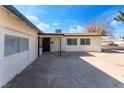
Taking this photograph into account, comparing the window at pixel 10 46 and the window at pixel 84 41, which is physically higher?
the window at pixel 84 41

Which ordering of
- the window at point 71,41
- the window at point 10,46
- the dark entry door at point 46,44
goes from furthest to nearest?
the window at point 71,41 < the dark entry door at point 46,44 < the window at point 10,46

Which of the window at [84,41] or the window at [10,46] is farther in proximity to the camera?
the window at [84,41]

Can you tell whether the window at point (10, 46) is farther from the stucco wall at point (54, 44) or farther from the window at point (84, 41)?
the window at point (84, 41)

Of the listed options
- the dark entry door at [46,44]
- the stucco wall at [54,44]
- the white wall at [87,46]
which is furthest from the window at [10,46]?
the white wall at [87,46]

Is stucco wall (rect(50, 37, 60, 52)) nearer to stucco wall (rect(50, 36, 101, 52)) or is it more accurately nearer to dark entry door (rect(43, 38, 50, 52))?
stucco wall (rect(50, 36, 101, 52))

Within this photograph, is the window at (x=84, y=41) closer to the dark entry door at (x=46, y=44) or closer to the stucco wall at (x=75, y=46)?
the stucco wall at (x=75, y=46)

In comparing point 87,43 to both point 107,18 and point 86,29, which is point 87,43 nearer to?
point 86,29

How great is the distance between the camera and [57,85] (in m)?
5.91

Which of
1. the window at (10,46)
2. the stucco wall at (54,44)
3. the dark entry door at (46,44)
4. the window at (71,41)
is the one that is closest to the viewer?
the window at (10,46)

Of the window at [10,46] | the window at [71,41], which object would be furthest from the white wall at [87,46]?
the window at [10,46]

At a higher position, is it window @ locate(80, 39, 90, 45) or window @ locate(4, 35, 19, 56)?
window @ locate(80, 39, 90, 45)

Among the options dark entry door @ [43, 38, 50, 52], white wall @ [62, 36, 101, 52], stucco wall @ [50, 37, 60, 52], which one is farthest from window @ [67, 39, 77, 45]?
dark entry door @ [43, 38, 50, 52]

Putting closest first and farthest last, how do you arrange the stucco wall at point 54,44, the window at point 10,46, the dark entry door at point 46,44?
1. the window at point 10,46
2. the dark entry door at point 46,44
3. the stucco wall at point 54,44
